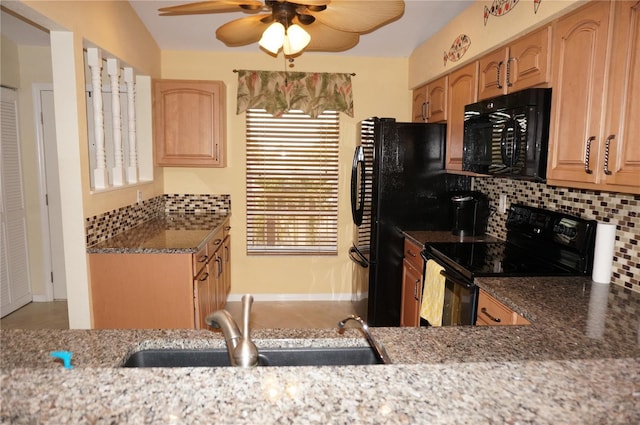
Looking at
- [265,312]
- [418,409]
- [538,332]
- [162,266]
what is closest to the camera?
[418,409]

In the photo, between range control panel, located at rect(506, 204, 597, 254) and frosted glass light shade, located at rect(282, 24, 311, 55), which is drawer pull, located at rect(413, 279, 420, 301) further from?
Result: frosted glass light shade, located at rect(282, 24, 311, 55)

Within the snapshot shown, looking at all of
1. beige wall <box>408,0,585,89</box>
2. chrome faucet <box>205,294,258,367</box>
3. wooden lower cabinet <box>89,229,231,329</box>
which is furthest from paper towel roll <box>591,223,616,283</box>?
wooden lower cabinet <box>89,229,231,329</box>

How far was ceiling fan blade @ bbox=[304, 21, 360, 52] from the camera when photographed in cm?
229

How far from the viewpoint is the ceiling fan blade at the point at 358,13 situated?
1.79m

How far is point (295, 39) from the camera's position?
6.79ft

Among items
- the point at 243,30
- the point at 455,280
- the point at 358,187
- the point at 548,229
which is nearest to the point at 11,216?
the point at 243,30

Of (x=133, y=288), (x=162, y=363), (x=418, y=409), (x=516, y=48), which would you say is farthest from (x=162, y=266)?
(x=516, y=48)

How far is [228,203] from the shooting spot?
14.0 ft

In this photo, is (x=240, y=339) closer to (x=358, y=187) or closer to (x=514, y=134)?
(x=514, y=134)

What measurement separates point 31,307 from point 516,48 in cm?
462

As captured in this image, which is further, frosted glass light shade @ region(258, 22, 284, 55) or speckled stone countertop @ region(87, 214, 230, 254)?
speckled stone countertop @ region(87, 214, 230, 254)

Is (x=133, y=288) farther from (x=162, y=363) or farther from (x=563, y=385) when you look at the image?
(x=563, y=385)

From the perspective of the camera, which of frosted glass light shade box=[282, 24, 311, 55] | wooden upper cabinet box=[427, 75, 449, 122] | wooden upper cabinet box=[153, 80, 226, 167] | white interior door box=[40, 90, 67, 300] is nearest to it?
frosted glass light shade box=[282, 24, 311, 55]

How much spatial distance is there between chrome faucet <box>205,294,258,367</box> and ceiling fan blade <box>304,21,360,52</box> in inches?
68.4
